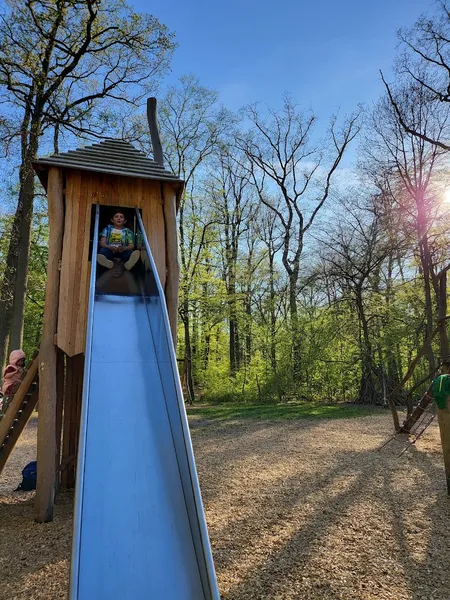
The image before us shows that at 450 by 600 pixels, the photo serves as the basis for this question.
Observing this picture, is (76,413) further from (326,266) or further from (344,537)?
(326,266)

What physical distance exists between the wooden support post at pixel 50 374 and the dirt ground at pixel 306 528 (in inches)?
13.0

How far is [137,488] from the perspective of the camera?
8.27ft

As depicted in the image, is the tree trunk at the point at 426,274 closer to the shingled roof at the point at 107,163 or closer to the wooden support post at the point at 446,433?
the wooden support post at the point at 446,433

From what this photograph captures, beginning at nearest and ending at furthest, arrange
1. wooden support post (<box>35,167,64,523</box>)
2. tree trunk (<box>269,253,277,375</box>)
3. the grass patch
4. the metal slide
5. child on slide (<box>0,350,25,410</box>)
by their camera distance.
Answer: the metal slide
wooden support post (<box>35,167,64,523</box>)
child on slide (<box>0,350,25,410</box>)
the grass patch
tree trunk (<box>269,253,277,375</box>)

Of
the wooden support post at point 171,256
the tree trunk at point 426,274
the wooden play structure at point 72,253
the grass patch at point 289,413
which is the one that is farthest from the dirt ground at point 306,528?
the tree trunk at point 426,274

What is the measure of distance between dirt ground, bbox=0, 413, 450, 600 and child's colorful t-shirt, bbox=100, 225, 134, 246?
3674 millimetres

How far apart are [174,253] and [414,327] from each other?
11223mm

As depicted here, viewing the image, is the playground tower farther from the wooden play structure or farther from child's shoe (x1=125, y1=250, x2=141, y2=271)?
child's shoe (x1=125, y1=250, x2=141, y2=271)

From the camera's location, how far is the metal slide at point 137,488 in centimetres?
201

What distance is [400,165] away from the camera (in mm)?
14836

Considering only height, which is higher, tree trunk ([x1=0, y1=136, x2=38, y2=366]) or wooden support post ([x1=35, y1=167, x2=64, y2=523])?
tree trunk ([x1=0, y1=136, x2=38, y2=366])

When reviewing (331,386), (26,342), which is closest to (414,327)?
(331,386)

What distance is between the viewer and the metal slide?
201 cm

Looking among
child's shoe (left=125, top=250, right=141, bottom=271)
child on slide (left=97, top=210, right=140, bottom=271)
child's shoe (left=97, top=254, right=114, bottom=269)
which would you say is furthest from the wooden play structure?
child on slide (left=97, top=210, right=140, bottom=271)
